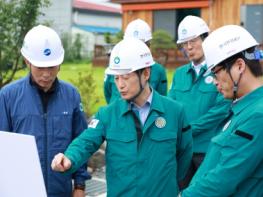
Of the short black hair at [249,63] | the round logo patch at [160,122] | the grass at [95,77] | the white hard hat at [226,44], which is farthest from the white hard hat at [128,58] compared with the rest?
the grass at [95,77]

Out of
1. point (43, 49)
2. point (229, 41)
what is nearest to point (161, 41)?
point (43, 49)

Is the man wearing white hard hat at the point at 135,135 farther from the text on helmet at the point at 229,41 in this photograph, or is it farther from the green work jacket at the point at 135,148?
the text on helmet at the point at 229,41

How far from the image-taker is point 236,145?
224cm

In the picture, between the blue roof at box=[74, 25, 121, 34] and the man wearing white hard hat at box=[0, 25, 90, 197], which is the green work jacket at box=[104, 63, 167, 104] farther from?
the blue roof at box=[74, 25, 121, 34]

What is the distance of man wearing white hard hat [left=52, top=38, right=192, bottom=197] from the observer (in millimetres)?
3080

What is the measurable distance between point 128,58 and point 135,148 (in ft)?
1.80

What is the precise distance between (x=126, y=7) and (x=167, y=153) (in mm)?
23663

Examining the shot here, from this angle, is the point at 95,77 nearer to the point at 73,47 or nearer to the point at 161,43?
the point at 161,43

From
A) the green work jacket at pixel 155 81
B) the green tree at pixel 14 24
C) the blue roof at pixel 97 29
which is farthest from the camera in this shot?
the blue roof at pixel 97 29

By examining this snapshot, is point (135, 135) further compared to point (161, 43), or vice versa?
point (161, 43)

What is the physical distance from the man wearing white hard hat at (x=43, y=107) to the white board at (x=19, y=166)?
81 centimetres

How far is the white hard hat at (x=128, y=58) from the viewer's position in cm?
309

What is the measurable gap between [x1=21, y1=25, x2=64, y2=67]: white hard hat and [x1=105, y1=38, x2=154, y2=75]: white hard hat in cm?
38

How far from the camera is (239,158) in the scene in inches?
87.7
